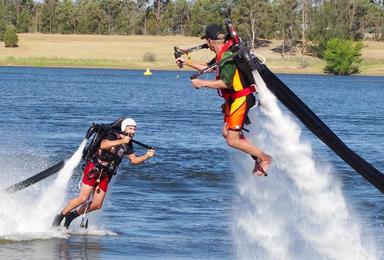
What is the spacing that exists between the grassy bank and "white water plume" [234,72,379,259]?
10292cm

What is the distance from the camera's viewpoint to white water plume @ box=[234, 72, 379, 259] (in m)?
12.6

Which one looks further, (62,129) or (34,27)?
(34,27)

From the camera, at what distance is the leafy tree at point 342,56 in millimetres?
116625

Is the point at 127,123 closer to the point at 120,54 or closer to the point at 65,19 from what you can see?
the point at 120,54

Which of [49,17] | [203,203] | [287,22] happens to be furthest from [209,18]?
[203,203]

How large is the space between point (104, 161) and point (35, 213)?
2055 millimetres

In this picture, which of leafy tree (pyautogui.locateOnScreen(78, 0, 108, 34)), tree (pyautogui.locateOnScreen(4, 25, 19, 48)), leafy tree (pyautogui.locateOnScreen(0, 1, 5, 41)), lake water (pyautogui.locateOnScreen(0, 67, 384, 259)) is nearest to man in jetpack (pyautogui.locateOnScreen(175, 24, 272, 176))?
lake water (pyautogui.locateOnScreen(0, 67, 384, 259))

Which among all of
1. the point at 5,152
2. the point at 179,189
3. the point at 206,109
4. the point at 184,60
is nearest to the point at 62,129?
the point at 5,152

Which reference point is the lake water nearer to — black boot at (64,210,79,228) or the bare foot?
black boot at (64,210,79,228)

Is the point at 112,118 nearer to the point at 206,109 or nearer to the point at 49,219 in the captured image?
the point at 206,109

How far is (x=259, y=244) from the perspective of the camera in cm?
1470

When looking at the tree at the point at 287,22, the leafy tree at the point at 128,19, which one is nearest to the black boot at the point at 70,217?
the tree at the point at 287,22

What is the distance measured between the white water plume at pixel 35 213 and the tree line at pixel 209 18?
113 meters

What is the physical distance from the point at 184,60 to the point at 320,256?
4409mm
